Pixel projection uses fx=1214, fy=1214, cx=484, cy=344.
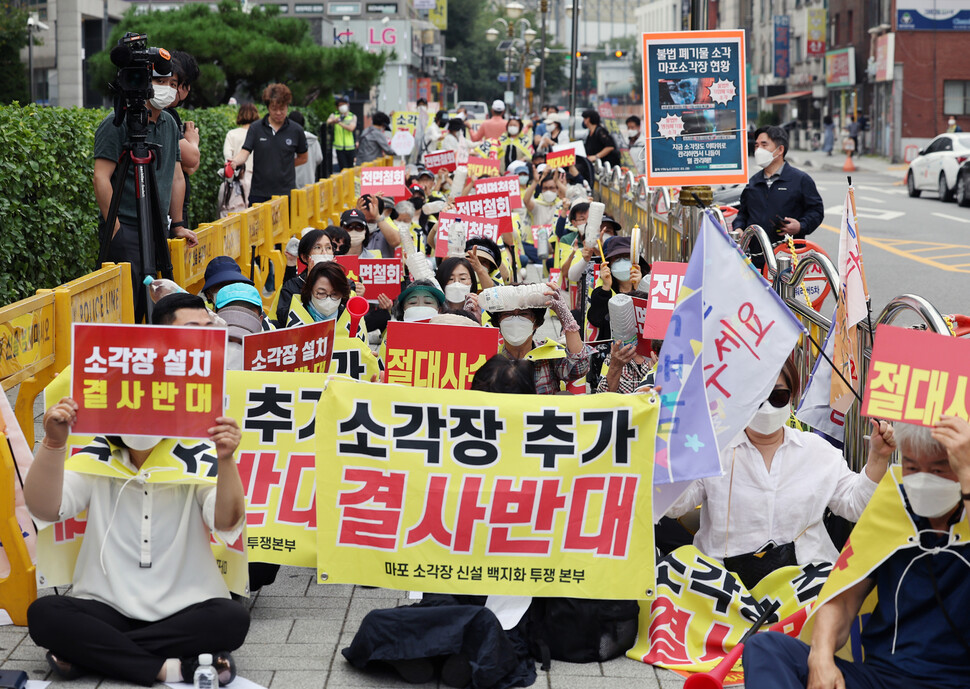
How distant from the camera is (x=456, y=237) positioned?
10086 mm

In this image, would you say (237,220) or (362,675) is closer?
(362,675)

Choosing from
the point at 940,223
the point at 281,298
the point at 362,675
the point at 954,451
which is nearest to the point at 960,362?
the point at 954,451

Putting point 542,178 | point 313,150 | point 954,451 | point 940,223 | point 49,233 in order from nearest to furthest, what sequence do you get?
point 954,451, point 49,233, point 542,178, point 313,150, point 940,223

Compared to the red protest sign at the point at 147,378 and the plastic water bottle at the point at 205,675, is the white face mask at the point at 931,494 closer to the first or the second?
the red protest sign at the point at 147,378

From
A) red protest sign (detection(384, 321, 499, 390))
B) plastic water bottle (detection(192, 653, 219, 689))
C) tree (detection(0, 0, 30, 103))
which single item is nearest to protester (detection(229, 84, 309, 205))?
red protest sign (detection(384, 321, 499, 390))

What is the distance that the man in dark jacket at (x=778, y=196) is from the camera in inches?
388

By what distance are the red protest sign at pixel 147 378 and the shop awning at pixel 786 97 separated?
6329 cm

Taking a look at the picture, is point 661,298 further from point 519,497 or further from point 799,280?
point 519,497

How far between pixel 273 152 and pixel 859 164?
36.8 meters

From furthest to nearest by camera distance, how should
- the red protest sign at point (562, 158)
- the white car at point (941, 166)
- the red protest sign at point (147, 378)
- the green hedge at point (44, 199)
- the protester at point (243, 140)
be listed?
1. the white car at point (941, 166)
2. the red protest sign at point (562, 158)
3. the protester at point (243, 140)
4. the green hedge at point (44, 199)
5. the red protest sign at point (147, 378)

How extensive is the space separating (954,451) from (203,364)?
7.58 ft

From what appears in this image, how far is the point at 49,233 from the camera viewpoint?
9.65 meters

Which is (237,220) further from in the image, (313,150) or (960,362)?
(960,362)

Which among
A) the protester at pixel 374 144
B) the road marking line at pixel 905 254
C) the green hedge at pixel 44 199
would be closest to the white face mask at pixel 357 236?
the green hedge at pixel 44 199
